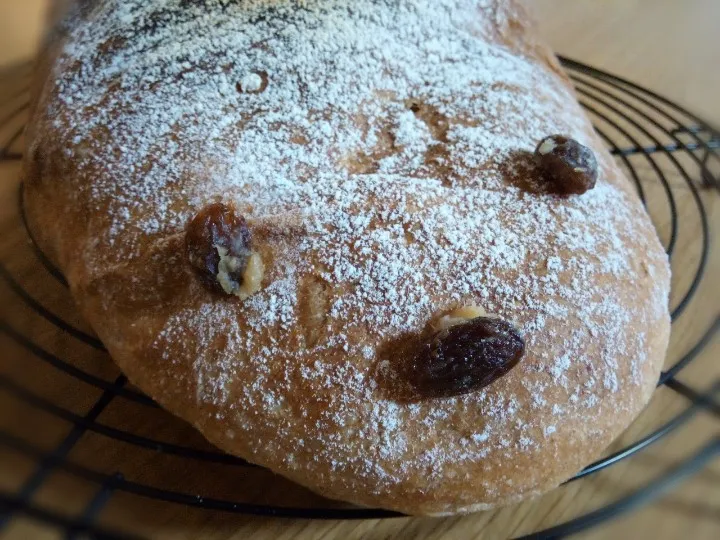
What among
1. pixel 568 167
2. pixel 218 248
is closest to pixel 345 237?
pixel 218 248

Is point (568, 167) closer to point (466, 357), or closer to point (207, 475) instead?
point (466, 357)

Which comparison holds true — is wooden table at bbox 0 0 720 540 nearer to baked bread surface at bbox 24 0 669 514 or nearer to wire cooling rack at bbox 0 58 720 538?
wire cooling rack at bbox 0 58 720 538

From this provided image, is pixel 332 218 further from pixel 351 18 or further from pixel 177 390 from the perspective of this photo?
pixel 351 18

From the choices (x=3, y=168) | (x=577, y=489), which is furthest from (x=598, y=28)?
(x=3, y=168)

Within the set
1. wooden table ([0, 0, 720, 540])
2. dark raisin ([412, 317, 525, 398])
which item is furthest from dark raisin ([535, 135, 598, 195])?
wooden table ([0, 0, 720, 540])

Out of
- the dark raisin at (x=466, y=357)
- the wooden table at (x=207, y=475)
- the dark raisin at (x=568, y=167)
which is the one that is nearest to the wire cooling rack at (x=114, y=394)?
the wooden table at (x=207, y=475)

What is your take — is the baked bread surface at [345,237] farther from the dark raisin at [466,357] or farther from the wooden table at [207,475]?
the wooden table at [207,475]
